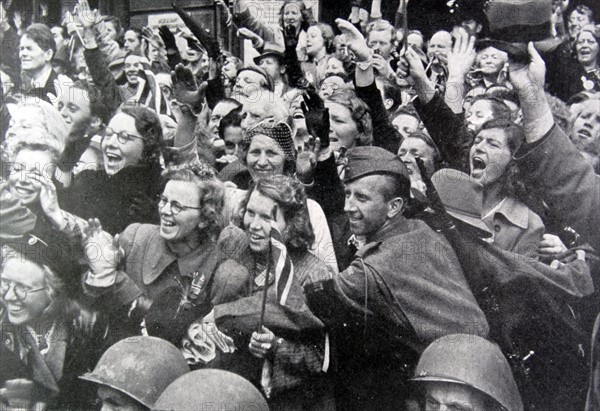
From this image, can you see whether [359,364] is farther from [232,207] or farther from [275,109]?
[275,109]

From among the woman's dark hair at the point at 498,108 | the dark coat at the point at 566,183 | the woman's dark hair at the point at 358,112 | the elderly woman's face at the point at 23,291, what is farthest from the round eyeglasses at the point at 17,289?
the dark coat at the point at 566,183

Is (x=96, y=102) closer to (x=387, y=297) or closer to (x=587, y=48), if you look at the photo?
(x=387, y=297)

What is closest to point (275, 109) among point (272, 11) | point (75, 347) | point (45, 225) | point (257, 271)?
point (272, 11)

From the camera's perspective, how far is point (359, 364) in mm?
4848

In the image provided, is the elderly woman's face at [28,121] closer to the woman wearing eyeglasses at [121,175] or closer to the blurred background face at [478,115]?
the woman wearing eyeglasses at [121,175]

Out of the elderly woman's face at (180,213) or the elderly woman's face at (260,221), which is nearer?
the elderly woman's face at (260,221)

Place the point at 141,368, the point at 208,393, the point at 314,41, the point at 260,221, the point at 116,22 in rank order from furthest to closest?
the point at 116,22 → the point at 314,41 → the point at 260,221 → the point at 141,368 → the point at 208,393

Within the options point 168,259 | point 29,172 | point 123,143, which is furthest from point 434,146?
point 29,172

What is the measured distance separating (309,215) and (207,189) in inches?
26.6

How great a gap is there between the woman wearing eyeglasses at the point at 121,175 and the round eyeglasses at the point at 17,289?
0.59 meters

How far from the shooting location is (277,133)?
5016 millimetres

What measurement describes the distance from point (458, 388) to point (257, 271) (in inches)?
55.3

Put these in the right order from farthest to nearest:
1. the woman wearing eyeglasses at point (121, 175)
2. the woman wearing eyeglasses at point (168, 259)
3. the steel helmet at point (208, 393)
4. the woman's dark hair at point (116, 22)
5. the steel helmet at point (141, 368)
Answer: the woman's dark hair at point (116, 22) → the woman wearing eyeglasses at point (121, 175) → the woman wearing eyeglasses at point (168, 259) → the steel helmet at point (141, 368) → the steel helmet at point (208, 393)

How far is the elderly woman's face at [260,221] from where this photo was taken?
4.86 meters
